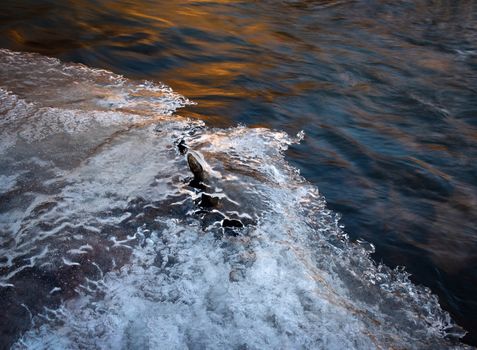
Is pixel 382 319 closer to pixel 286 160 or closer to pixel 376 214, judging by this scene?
pixel 376 214

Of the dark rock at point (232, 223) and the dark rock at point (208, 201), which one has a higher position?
the dark rock at point (208, 201)

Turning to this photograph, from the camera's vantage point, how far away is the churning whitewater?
6.70 ft

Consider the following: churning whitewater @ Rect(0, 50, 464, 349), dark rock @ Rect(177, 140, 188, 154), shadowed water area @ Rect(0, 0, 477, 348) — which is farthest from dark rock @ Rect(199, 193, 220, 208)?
dark rock @ Rect(177, 140, 188, 154)

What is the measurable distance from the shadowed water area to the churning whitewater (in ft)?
0.08

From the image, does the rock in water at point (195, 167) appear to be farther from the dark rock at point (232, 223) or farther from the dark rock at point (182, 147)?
the dark rock at point (232, 223)

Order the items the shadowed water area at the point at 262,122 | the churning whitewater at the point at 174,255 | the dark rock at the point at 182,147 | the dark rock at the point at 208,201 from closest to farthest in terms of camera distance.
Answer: the churning whitewater at the point at 174,255, the shadowed water area at the point at 262,122, the dark rock at the point at 208,201, the dark rock at the point at 182,147

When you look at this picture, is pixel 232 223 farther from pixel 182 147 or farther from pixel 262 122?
pixel 262 122

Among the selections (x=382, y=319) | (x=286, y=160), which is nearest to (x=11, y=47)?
(x=286, y=160)

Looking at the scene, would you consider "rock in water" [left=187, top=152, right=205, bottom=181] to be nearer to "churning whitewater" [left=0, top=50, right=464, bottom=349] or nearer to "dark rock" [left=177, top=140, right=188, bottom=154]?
"churning whitewater" [left=0, top=50, right=464, bottom=349]

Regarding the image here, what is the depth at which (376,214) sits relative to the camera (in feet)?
10.9

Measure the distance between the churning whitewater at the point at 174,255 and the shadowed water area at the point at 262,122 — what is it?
0.9 inches

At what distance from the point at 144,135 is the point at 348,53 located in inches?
188

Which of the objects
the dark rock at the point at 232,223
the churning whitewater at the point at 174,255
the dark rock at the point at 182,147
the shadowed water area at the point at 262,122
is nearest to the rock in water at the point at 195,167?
the churning whitewater at the point at 174,255

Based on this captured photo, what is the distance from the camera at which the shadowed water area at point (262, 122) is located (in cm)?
268
